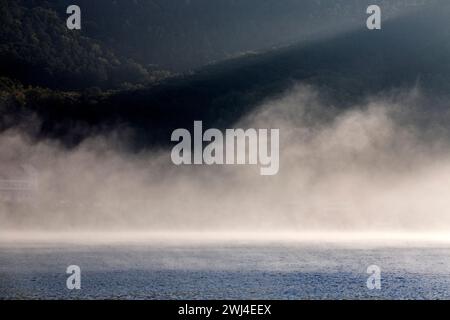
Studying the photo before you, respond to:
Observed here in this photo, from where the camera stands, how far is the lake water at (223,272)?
Answer: 35.1 meters

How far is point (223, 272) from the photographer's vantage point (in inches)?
1592

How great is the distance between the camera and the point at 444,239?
62.4m

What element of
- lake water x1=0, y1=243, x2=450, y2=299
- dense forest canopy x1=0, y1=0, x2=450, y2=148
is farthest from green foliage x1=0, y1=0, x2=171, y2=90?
lake water x1=0, y1=243, x2=450, y2=299

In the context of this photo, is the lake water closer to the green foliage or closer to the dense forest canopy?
the dense forest canopy

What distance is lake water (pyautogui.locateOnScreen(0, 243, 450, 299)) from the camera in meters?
35.1

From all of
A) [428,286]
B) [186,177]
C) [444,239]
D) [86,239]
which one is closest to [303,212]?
[186,177]

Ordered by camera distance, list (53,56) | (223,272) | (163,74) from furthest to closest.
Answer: (163,74) → (53,56) → (223,272)

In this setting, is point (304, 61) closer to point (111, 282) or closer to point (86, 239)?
point (86, 239)

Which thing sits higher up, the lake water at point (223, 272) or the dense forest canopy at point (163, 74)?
the dense forest canopy at point (163, 74)

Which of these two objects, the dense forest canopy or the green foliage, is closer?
the dense forest canopy

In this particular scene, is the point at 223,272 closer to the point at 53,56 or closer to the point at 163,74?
the point at 53,56

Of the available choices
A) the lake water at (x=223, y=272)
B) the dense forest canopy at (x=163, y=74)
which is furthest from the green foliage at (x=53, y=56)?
the lake water at (x=223, y=272)

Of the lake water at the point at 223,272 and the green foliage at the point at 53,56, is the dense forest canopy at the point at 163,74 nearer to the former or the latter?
the green foliage at the point at 53,56

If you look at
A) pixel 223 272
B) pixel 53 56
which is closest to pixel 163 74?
pixel 53 56
